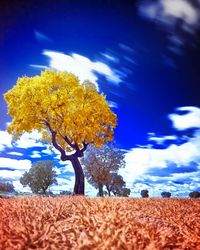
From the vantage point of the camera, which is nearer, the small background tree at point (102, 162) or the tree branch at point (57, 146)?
the tree branch at point (57, 146)

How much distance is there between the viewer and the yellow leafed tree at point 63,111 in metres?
24.1

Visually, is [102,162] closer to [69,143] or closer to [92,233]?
[69,143]

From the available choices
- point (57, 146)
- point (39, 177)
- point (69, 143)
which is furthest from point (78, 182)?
point (39, 177)

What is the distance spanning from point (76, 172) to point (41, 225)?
69.8ft

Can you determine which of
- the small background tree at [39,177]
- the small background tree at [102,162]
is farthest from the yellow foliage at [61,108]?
the small background tree at [39,177]

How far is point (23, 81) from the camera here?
980 inches

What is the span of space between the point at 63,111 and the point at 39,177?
90.8 ft

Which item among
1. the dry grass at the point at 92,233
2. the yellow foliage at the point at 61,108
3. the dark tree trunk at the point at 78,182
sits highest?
the yellow foliage at the point at 61,108

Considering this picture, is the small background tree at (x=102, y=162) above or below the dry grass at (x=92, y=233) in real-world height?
above

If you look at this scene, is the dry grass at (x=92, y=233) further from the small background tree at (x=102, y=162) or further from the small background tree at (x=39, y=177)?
the small background tree at (x=39, y=177)

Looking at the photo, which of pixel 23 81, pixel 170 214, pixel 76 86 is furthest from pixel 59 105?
pixel 170 214

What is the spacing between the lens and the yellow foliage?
78.9 feet

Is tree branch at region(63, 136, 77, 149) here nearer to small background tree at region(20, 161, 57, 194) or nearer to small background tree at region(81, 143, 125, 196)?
small background tree at region(81, 143, 125, 196)

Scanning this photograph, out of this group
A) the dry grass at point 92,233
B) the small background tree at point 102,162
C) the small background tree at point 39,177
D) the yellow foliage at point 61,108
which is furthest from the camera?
the small background tree at point 39,177
